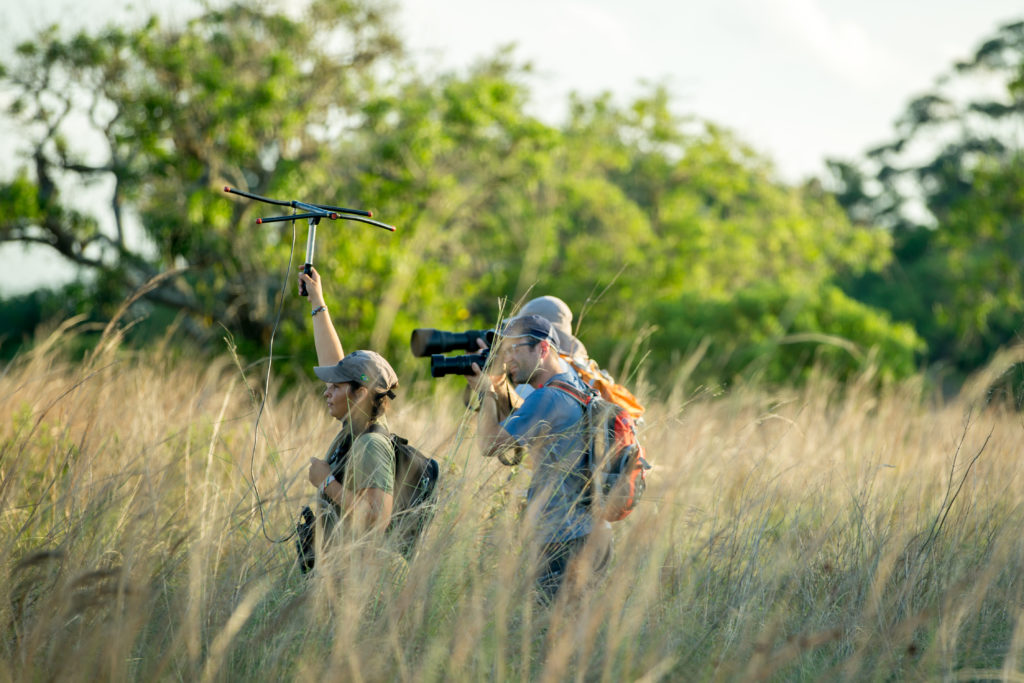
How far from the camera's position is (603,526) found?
300cm

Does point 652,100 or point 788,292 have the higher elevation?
point 652,100

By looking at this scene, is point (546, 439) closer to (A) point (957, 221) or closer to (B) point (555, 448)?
(B) point (555, 448)

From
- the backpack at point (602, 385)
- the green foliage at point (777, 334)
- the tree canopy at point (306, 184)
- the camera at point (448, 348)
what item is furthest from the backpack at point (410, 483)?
the green foliage at point (777, 334)

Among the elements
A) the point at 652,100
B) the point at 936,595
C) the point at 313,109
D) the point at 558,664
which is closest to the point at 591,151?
the point at 652,100

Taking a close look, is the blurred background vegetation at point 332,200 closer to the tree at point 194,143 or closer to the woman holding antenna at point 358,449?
the tree at point 194,143

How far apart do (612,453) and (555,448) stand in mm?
197

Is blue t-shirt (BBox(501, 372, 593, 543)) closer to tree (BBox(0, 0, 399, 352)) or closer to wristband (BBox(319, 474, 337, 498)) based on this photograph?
wristband (BBox(319, 474, 337, 498))

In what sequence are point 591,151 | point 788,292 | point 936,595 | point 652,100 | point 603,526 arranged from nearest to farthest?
point 603,526 < point 936,595 < point 788,292 < point 591,151 < point 652,100

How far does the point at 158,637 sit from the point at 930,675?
2.12m

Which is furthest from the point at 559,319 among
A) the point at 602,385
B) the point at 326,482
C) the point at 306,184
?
the point at 306,184

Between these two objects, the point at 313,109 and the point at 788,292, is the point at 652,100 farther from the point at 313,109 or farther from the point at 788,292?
the point at 313,109

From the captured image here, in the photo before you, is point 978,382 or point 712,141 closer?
point 978,382

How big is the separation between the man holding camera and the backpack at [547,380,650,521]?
0.13ft

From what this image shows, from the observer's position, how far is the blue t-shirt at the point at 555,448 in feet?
9.72
